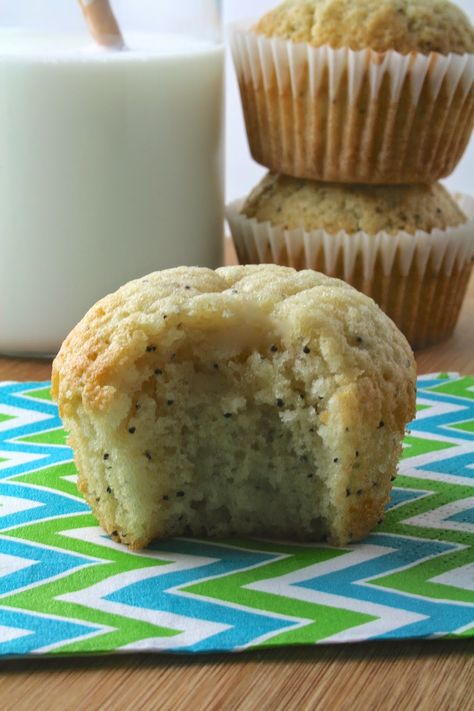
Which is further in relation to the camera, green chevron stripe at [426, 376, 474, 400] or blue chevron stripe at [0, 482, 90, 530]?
green chevron stripe at [426, 376, 474, 400]

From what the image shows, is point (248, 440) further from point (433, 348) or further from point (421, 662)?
point (433, 348)

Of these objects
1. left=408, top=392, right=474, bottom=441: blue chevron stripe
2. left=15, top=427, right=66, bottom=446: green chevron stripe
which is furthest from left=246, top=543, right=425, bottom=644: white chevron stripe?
Answer: left=15, top=427, right=66, bottom=446: green chevron stripe

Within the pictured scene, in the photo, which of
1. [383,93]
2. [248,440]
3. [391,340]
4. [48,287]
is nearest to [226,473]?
[248,440]

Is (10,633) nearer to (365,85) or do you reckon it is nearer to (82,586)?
(82,586)

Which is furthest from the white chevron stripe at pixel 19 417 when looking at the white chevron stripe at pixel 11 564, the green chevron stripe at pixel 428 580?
the green chevron stripe at pixel 428 580

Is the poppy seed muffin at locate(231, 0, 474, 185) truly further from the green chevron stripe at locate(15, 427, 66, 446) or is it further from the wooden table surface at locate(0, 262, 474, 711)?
the wooden table surface at locate(0, 262, 474, 711)

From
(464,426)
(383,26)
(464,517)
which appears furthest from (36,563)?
(383,26)
